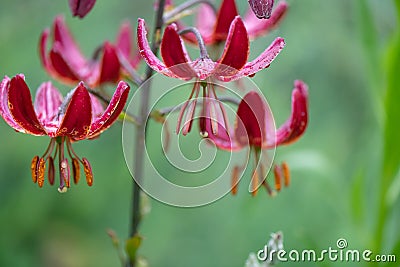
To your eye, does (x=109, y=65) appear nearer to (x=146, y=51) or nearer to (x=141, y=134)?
(x=141, y=134)

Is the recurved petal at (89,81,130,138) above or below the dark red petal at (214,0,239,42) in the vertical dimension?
below

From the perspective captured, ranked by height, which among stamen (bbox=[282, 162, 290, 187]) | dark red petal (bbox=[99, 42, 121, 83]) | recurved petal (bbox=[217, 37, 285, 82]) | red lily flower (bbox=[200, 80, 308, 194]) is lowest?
stamen (bbox=[282, 162, 290, 187])

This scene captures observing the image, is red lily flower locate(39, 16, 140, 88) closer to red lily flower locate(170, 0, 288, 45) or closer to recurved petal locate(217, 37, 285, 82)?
red lily flower locate(170, 0, 288, 45)

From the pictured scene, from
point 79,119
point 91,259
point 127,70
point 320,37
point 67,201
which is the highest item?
point 320,37

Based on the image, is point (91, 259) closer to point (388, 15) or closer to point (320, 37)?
point (320, 37)

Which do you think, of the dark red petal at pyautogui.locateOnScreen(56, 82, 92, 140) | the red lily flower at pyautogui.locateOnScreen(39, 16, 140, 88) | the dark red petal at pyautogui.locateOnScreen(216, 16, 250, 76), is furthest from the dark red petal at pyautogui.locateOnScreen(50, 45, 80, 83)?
the dark red petal at pyautogui.locateOnScreen(216, 16, 250, 76)

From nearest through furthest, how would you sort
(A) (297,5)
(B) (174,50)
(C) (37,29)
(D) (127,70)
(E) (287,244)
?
(B) (174,50)
(D) (127,70)
(E) (287,244)
(C) (37,29)
(A) (297,5)

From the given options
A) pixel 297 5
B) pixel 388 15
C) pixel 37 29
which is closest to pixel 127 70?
pixel 37 29
